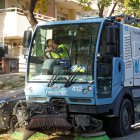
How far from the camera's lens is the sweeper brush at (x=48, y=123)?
360 inches

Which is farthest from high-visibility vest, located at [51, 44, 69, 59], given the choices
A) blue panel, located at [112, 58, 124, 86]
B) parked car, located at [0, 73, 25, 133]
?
parked car, located at [0, 73, 25, 133]

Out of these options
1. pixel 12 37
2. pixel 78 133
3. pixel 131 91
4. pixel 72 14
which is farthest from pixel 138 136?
pixel 72 14

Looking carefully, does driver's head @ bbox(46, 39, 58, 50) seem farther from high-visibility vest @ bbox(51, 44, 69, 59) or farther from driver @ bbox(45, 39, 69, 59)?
high-visibility vest @ bbox(51, 44, 69, 59)

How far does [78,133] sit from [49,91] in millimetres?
1185

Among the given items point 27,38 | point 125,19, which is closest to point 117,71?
point 27,38

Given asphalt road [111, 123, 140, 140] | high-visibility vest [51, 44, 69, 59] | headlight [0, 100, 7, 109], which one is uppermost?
high-visibility vest [51, 44, 69, 59]

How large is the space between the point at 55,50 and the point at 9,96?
1.86 meters

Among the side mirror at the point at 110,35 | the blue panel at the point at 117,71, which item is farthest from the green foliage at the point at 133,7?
the side mirror at the point at 110,35

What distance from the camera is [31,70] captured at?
1052 cm

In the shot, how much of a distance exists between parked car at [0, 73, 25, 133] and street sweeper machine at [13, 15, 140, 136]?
243mm

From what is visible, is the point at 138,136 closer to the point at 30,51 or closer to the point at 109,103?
the point at 109,103

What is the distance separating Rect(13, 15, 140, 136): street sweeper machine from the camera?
9680mm

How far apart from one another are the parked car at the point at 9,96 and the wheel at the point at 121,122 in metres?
2.30

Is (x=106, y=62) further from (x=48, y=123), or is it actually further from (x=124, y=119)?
(x=48, y=123)
